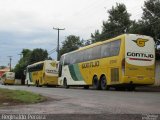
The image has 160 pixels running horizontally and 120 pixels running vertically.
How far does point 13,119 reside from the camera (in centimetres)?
1035

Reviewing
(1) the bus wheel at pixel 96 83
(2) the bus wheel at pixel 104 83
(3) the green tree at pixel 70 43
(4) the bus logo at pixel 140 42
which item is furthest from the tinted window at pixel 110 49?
(3) the green tree at pixel 70 43

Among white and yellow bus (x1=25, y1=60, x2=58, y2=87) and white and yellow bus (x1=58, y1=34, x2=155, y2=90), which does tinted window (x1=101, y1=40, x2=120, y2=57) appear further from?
white and yellow bus (x1=25, y1=60, x2=58, y2=87)

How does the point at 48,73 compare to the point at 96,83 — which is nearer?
the point at 96,83

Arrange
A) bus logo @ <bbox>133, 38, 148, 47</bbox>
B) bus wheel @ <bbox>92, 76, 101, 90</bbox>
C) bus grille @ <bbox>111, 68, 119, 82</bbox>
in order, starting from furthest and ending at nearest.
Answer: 1. bus wheel @ <bbox>92, 76, 101, 90</bbox>
2. bus grille @ <bbox>111, 68, 119, 82</bbox>
3. bus logo @ <bbox>133, 38, 148, 47</bbox>

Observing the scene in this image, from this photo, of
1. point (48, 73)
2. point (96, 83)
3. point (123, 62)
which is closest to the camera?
point (123, 62)

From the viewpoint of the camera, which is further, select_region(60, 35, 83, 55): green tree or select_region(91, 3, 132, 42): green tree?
select_region(60, 35, 83, 55): green tree

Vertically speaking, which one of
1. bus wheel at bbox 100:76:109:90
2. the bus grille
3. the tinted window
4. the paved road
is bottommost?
the paved road

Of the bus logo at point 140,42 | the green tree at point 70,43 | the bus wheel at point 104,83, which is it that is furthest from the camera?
the green tree at point 70,43

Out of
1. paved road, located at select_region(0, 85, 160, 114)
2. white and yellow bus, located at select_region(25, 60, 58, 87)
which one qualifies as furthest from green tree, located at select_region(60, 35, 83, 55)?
paved road, located at select_region(0, 85, 160, 114)

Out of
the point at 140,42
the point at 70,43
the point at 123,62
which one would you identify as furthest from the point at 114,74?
the point at 70,43

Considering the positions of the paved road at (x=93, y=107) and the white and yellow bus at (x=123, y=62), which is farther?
the white and yellow bus at (x=123, y=62)

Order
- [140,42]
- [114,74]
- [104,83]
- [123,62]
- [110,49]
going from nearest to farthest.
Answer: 1. [123,62]
2. [140,42]
3. [114,74]
4. [110,49]
5. [104,83]

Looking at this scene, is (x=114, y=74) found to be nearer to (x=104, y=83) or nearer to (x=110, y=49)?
(x=110, y=49)

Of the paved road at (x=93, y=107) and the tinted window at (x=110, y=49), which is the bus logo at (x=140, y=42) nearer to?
the tinted window at (x=110, y=49)
